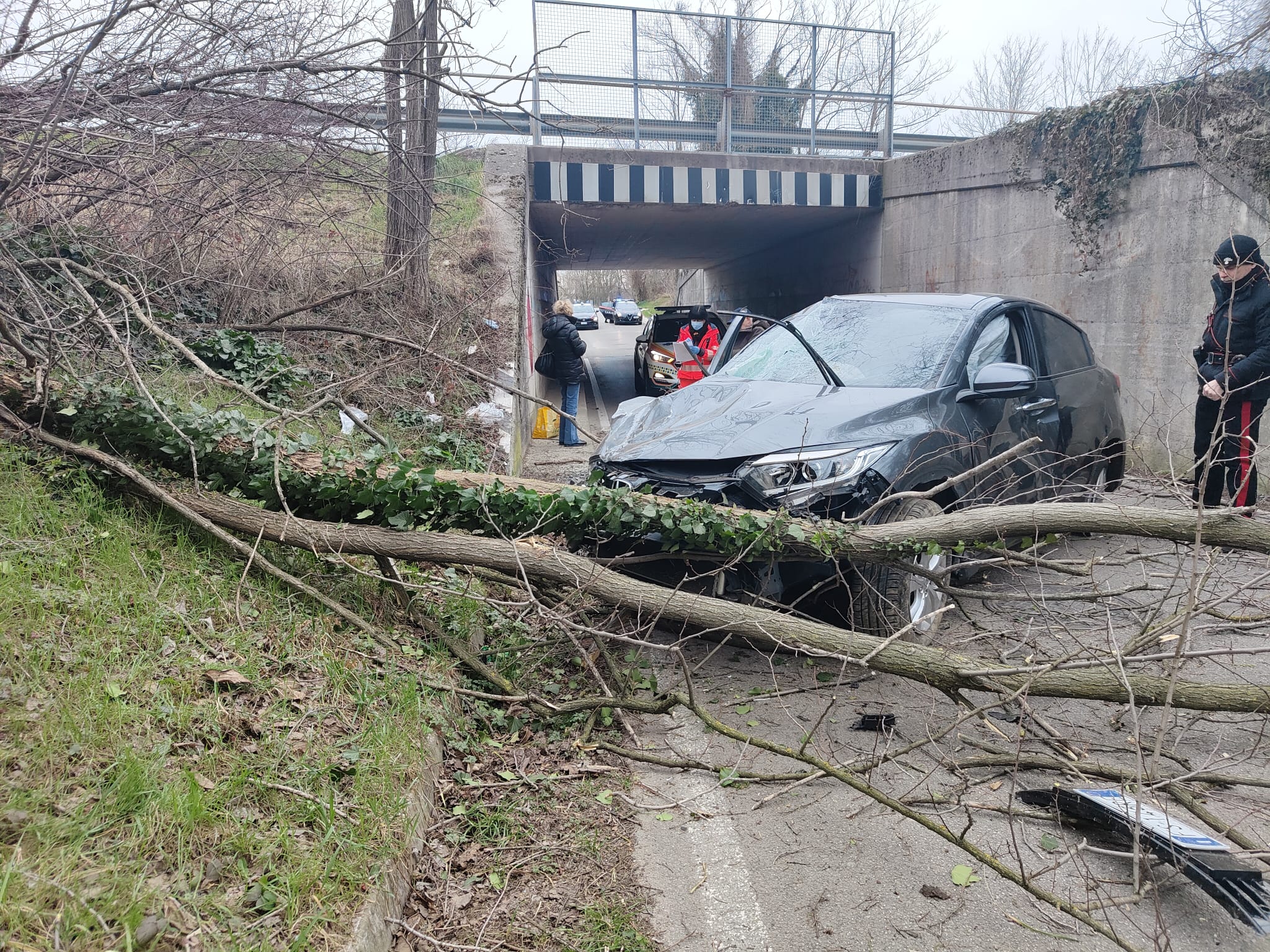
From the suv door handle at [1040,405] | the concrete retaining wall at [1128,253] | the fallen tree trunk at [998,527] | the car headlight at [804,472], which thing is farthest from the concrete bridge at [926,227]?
the car headlight at [804,472]

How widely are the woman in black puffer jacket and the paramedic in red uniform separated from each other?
14.2 feet

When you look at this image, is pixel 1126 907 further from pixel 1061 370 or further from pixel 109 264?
pixel 109 264

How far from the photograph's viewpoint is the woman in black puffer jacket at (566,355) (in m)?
11.9

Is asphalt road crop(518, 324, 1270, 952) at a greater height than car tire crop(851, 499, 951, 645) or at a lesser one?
lesser

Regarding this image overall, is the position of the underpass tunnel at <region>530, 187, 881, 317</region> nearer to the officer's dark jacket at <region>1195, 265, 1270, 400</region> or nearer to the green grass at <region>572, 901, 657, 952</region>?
the officer's dark jacket at <region>1195, 265, 1270, 400</region>

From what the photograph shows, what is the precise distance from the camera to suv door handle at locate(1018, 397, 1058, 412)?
572 centimetres

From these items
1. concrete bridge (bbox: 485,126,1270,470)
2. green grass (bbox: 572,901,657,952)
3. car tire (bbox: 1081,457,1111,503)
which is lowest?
green grass (bbox: 572,901,657,952)

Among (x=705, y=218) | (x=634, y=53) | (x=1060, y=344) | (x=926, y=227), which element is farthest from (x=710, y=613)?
(x=705, y=218)

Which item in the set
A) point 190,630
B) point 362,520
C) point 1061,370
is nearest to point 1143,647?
point 1061,370

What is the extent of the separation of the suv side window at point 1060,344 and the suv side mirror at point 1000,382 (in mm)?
1261

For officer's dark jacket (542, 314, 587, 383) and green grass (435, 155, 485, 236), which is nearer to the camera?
officer's dark jacket (542, 314, 587, 383)

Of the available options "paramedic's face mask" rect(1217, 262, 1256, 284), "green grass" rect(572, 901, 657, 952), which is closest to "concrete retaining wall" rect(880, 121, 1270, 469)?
"paramedic's face mask" rect(1217, 262, 1256, 284)

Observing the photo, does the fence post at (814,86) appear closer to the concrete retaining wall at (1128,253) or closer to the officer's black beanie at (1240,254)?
the concrete retaining wall at (1128,253)

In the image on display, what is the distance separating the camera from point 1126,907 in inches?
104
